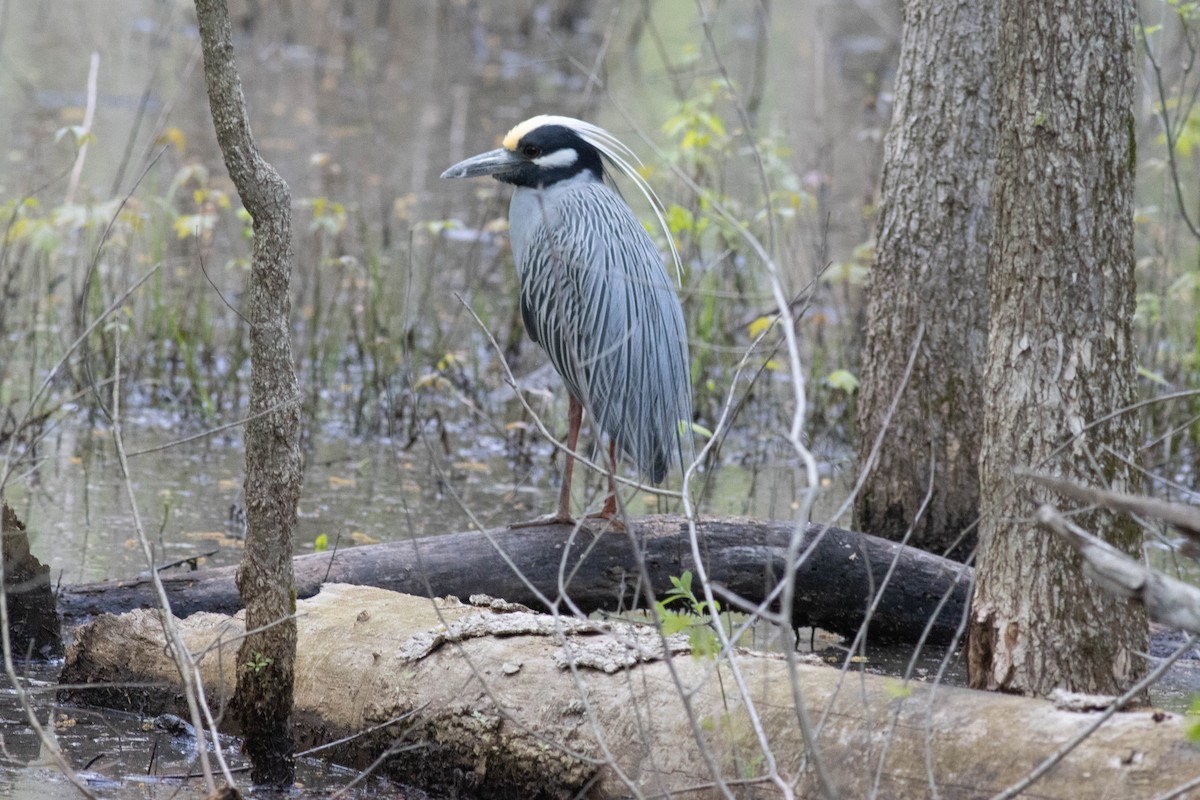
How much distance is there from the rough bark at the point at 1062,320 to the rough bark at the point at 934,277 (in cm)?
168

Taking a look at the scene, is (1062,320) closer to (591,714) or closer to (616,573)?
(591,714)

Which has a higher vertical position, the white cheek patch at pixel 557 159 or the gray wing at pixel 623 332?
the white cheek patch at pixel 557 159

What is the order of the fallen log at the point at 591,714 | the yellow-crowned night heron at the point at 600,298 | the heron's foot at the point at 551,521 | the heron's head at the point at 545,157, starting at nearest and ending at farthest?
1. the fallen log at the point at 591,714
2. the heron's foot at the point at 551,521
3. the yellow-crowned night heron at the point at 600,298
4. the heron's head at the point at 545,157

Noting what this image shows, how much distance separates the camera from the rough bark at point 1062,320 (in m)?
3.10

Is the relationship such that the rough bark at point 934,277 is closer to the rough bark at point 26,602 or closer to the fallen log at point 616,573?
the fallen log at point 616,573

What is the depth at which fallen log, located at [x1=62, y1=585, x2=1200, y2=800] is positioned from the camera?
2.67 metres

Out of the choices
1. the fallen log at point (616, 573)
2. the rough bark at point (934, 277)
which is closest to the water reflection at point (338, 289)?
the fallen log at point (616, 573)

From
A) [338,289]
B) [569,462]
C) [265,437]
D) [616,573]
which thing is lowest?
[616,573]

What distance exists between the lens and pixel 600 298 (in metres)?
4.63

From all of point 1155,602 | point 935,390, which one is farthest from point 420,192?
point 1155,602

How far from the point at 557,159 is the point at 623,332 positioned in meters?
0.74

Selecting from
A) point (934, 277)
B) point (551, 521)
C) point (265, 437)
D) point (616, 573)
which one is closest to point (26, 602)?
point (265, 437)

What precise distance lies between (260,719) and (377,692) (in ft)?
0.96

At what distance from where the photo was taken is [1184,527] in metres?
1.83
